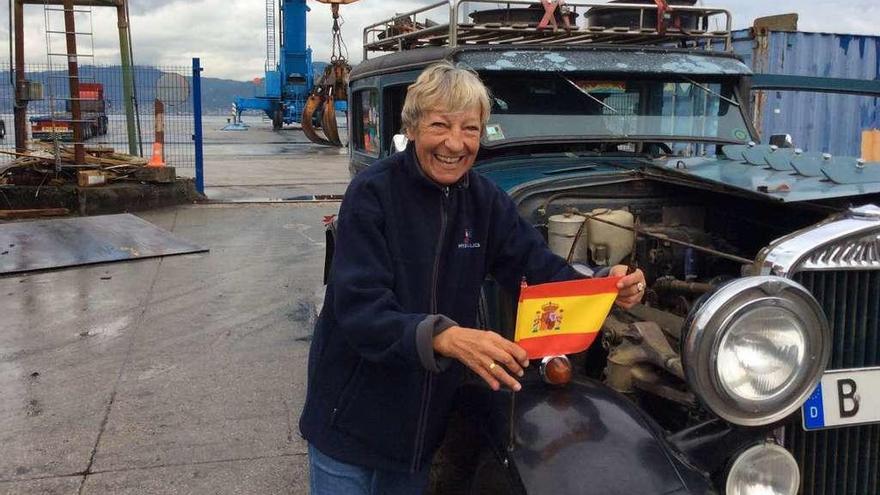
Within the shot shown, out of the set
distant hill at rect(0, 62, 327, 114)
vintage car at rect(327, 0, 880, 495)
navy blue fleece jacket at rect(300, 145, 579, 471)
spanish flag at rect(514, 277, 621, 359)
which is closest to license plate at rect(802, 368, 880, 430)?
vintage car at rect(327, 0, 880, 495)

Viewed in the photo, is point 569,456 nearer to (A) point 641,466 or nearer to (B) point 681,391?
(A) point 641,466

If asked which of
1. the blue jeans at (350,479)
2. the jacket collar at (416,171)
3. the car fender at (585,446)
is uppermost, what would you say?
the jacket collar at (416,171)

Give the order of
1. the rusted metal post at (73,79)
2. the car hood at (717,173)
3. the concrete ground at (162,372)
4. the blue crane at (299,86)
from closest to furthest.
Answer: the car hood at (717,173) < the concrete ground at (162,372) < the rusted metal post at (73,79) < the blue crane at (299,86)

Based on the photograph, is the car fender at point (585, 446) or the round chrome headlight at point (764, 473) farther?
the round chrome headlight at point (764, 473)

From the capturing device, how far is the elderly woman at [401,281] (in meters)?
1.89

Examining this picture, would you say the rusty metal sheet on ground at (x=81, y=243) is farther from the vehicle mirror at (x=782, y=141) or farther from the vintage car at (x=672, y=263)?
the vehicle mirror at (x=782, y=141)

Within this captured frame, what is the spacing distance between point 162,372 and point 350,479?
9.98 feet

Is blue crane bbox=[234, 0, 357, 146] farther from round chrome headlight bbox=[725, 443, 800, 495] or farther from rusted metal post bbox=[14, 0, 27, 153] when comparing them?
round chrome headlight bbox=[725, 443, 800, 495]

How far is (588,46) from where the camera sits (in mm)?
3738

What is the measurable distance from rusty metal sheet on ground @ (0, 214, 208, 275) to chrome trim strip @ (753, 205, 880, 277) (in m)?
6.90

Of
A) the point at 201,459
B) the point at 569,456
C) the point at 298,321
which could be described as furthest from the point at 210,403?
the point at 569,456

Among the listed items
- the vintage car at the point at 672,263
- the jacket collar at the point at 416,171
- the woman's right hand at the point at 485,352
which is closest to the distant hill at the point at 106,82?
the vintage car at the point at 672,263

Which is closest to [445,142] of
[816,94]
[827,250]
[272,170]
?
[827,250]

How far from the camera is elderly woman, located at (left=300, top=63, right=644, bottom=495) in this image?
189cm
